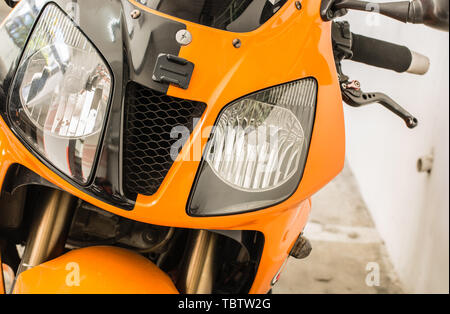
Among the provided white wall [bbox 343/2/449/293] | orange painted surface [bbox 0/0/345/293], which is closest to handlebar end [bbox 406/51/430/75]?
white wall [bbox 343/2/449/293]

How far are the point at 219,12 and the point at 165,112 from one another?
190 mm

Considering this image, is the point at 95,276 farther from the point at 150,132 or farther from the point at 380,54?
the point at 380,54

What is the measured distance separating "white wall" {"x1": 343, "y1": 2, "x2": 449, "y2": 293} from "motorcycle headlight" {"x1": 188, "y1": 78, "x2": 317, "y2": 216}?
23.8 inches

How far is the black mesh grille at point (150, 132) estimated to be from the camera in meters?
0.85

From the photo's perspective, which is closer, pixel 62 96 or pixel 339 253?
pixel 62 96

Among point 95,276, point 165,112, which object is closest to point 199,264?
point 95,276

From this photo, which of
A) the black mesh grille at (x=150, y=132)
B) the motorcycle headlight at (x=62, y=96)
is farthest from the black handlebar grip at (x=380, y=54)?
the motorcycle headlight at (x=62, y=96)

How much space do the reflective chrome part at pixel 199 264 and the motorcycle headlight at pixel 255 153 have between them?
180 mm

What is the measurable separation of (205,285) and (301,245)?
0.22 m

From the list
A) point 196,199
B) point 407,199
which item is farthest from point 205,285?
point 407,199

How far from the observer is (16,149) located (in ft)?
2.94

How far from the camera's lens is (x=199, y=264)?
102cm

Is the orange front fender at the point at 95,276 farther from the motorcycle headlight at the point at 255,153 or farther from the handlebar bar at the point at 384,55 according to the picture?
the handlebar bar at the point at 384,55
